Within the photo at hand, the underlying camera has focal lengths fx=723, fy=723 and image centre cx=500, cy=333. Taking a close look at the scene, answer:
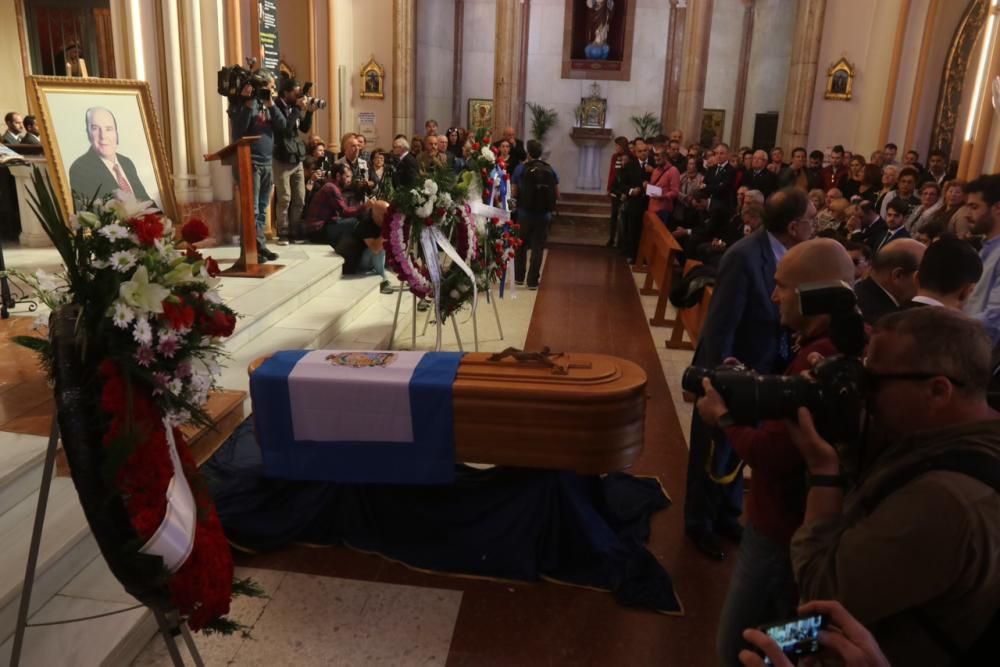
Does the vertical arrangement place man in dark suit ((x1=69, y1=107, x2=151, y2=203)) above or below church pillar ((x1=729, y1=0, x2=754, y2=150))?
below

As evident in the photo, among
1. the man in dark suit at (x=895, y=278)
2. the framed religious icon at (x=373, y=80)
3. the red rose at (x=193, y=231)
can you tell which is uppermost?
the framed religious icon at (x=373, y=80)

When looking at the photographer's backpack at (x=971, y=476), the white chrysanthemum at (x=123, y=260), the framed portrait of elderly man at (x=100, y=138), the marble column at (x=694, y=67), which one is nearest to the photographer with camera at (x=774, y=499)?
the photographer's backpack at (x=971, y=476)

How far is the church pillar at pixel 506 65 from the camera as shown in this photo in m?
13.2

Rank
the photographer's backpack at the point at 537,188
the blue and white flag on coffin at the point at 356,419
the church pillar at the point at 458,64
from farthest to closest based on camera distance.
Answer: the church pillar at the point at 458,64 < the photographer's backpack at the point at 537,188 < the blue and white flag on coffin at the point at 356,419

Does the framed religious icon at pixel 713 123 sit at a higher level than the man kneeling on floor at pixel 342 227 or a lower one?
higher

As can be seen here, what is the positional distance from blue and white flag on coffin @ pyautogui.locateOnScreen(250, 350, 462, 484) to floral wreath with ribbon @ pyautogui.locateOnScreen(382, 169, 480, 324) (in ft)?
6.47

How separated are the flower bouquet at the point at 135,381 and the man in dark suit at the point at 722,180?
27.1 feet

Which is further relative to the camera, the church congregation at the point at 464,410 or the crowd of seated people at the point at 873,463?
the church congregation at the point at 464,410

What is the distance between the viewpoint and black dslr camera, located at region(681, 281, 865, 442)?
54.9 inches

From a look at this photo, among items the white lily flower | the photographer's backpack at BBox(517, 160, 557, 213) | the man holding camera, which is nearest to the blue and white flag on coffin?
the white lily flower

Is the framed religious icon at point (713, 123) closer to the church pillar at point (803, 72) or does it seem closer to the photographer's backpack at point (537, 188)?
the church pillar at point (803, 72)

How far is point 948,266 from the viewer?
271 cm

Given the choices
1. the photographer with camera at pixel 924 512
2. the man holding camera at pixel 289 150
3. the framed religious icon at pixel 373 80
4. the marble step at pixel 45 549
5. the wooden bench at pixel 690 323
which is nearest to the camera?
the photographer with camera at pixel 924 512

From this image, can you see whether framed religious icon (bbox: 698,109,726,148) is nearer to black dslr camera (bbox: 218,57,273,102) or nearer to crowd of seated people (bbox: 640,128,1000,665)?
black dslr camera (bbox: 218,57,273,102)
